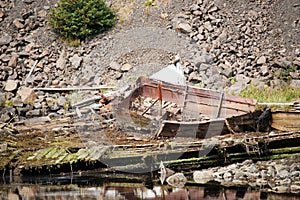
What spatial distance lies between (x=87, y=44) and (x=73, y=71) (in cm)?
131

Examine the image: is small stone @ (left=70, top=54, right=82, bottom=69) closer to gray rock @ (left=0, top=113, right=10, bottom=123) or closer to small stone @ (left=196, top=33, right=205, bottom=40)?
gray rock @ (left=0, top=113, right=10, bottom=123)

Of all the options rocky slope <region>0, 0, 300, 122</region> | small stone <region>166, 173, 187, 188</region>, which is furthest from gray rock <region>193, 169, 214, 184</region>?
rocky slope <region>0, 0, 300, 122</region>

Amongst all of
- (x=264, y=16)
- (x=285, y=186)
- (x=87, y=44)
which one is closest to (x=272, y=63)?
(x=264, y=16)

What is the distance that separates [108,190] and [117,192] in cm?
29

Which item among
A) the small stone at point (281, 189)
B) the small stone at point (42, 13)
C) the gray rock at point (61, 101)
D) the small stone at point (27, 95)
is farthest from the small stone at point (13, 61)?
the small stone at point (281, 189)

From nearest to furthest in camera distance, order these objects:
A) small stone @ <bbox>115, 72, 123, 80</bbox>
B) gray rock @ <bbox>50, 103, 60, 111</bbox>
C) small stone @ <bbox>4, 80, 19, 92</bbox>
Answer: gray rock @ <bbox>50, 103, 60, 111</bbox> < small stone @ <bbox>115, 72, 123, 80</bbox> < small stone @ <bbox>4, 80, 19, 92</bbox>

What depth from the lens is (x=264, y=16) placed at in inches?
830

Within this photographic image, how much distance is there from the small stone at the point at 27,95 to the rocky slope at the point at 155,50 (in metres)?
0.03

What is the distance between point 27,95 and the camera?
19.2 meters

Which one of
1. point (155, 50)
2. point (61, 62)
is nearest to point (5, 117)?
point (61, 62)

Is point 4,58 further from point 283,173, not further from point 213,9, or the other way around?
point 283,173

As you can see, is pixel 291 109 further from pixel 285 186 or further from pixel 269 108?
pixel 285 186

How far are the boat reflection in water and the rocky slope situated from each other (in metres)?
4.71

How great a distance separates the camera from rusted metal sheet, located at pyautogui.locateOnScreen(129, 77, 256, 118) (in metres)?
15.7
